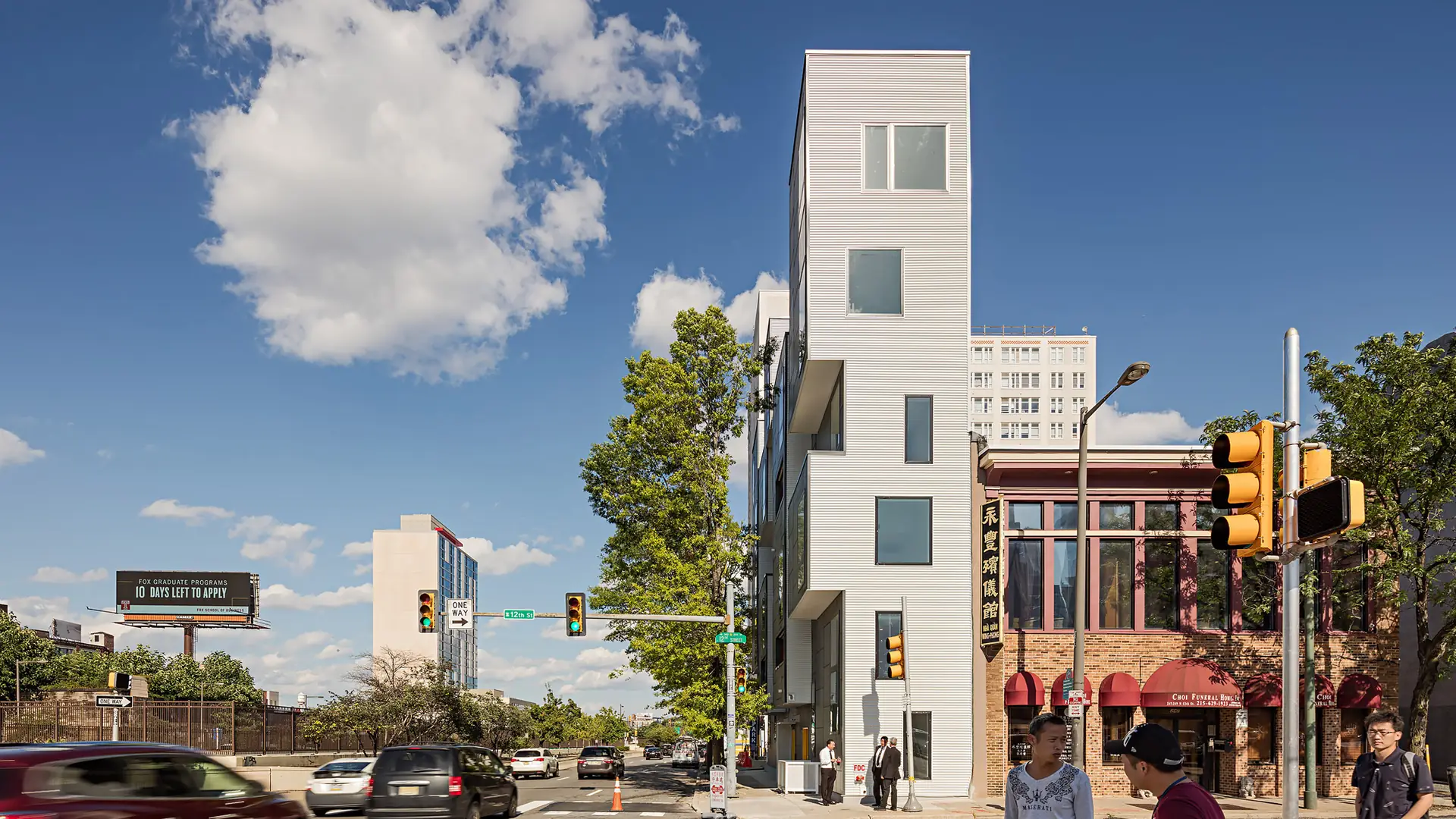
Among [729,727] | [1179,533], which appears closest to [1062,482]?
[1179,533]

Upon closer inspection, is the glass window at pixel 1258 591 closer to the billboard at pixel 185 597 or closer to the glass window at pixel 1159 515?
the glass window at pixel 1159 515

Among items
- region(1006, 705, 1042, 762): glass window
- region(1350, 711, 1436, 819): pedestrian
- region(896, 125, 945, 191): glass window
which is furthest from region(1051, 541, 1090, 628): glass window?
region(1350, 711, 1436, 819): pedestrian

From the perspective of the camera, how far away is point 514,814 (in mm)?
24594

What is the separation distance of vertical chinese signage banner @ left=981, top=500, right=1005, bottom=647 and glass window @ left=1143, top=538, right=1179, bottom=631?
4.25m

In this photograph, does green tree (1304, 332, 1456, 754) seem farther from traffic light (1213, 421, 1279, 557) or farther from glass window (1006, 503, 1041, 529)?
traffic light (1213, 421, 1279, 557)

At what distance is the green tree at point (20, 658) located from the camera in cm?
8319

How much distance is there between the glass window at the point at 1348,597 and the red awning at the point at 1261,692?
2453mm

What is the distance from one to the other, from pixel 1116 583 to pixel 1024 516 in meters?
3.01

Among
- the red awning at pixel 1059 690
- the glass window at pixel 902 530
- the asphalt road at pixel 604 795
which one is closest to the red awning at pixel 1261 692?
the red awning at pixel 1059 690

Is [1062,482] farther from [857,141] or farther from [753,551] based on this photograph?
[753,551]

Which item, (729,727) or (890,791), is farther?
(729,727)

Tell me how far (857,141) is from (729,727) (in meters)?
16.7

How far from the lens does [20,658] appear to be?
83.2 m

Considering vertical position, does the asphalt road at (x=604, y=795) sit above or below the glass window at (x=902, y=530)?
below
